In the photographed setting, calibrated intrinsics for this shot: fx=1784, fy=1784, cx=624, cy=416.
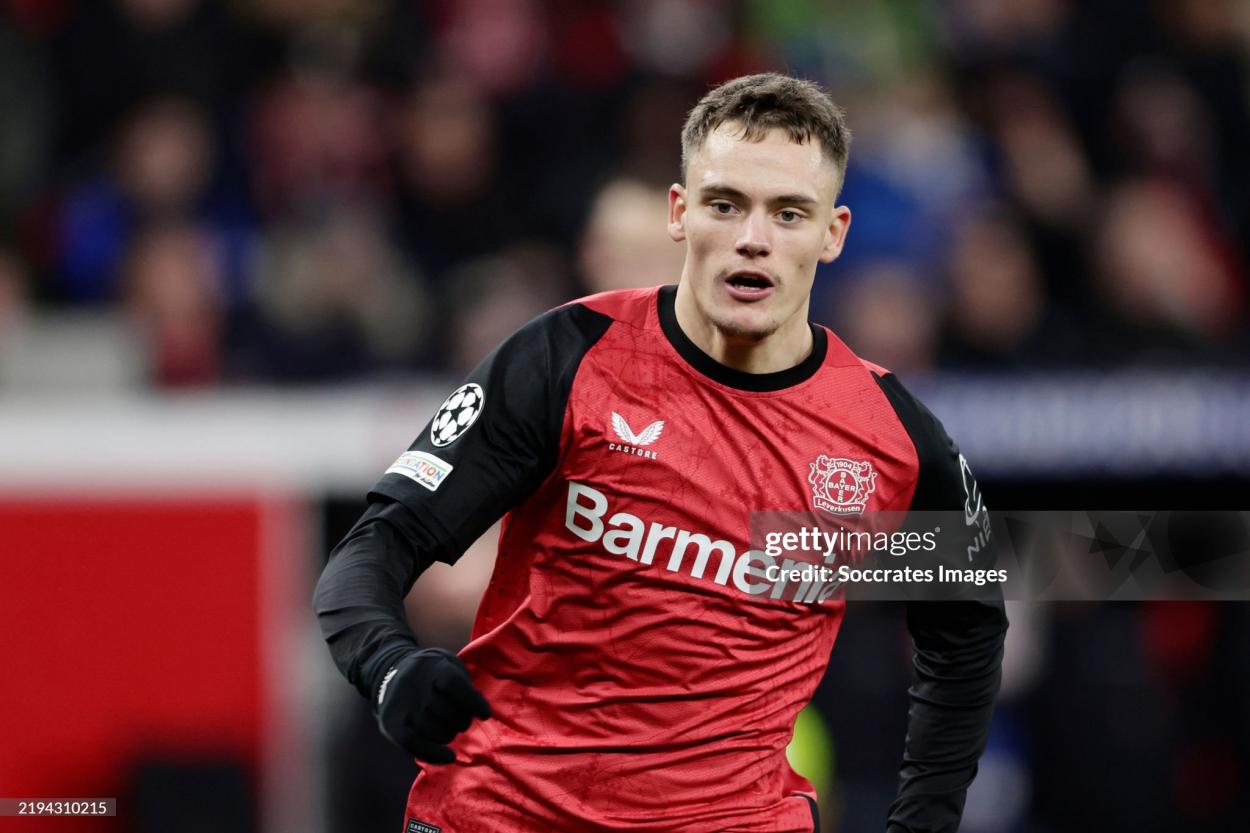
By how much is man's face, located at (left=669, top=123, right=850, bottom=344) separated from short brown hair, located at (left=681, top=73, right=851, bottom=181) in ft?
0.07

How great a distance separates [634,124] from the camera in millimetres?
8203

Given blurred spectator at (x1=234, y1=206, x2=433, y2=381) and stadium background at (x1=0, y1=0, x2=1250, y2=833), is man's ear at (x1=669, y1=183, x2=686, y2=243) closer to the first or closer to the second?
stadium background at (x1=0, y1=0, x2=1250, y2=833)

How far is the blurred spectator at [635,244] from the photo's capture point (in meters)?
5.73

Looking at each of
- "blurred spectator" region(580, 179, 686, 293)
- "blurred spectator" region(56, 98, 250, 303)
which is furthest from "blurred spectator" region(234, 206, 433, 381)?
"blurred spectator" region(580, 179, 686, 293)

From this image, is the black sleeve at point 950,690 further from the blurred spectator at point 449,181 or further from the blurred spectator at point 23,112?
the blurred spectator at point 23,112

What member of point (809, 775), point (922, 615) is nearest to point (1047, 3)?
point (809, 775)

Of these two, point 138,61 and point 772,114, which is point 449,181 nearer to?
point 138,61

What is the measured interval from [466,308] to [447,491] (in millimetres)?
4365

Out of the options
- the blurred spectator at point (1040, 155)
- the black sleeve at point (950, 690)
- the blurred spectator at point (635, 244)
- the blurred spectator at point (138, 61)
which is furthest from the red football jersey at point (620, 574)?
the blurred spectator at point (138, 61)

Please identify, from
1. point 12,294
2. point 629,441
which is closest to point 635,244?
point 629,441

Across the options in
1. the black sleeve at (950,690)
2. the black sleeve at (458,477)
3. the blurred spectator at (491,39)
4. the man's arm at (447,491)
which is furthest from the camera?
the blurred spectator at (491,39)

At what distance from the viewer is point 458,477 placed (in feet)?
11.1

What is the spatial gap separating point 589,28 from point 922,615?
5.71 m

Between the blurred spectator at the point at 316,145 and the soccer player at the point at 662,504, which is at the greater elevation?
the blurred spectator at the point at 316,145
